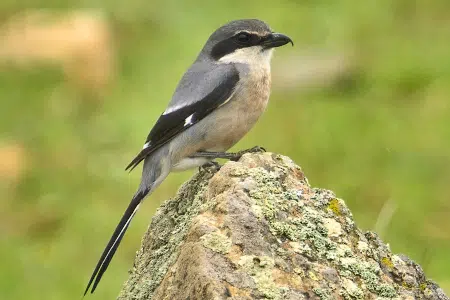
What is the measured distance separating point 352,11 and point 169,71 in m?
3.61

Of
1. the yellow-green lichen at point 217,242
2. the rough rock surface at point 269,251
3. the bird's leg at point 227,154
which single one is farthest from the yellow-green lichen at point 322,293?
the bird's leg at point 227,154

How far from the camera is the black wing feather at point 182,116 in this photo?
575 cm

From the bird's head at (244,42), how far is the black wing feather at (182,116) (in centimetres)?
36

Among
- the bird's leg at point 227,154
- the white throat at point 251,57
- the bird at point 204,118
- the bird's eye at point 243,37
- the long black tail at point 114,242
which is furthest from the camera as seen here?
the bird's eye at point 243,37

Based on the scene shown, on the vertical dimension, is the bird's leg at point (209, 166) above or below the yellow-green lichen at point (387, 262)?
below

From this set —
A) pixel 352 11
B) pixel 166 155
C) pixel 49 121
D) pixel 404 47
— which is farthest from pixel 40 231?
pixel 352 11

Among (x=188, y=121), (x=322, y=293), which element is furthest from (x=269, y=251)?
(x=188, y=121)

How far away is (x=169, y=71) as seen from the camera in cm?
1356

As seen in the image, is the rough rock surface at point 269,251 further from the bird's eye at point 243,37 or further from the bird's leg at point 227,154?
the bird's eye at point 243,37

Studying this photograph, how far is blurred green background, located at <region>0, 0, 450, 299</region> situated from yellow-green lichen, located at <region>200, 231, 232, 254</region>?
2.73 meters

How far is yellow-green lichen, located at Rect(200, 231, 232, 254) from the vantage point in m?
3.68

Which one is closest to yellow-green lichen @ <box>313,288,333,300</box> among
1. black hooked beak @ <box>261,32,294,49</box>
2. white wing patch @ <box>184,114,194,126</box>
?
white wing patch @ <box>184,114,194,126</box>

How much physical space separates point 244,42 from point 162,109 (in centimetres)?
592

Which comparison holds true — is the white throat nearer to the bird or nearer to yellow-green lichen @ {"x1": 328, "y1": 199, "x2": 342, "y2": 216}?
the bird
